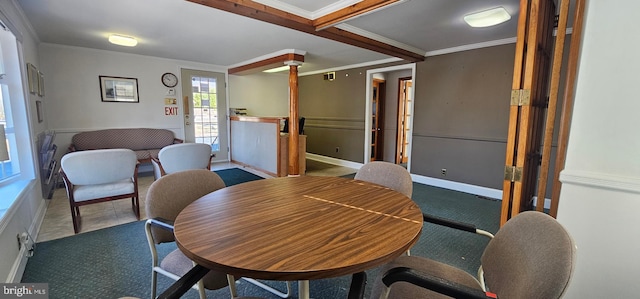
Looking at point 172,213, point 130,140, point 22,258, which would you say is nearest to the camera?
point 172,213

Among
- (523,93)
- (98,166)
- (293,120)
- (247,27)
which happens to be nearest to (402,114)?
(293,120)

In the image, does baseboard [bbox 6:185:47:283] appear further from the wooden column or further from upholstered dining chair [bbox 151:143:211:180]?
the wooden column

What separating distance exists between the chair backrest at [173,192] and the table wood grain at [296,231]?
7.5 inches

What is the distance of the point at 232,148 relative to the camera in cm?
641

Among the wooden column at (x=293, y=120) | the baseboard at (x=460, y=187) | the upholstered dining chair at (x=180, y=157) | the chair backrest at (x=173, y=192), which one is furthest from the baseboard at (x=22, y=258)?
the baseboard at (x=460, y=187)

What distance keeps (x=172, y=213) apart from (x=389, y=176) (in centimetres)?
139

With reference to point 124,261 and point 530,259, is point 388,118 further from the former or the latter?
point 530,259

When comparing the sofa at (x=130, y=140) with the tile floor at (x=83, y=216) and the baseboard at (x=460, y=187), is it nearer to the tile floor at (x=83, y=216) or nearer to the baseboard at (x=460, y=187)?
the tile floor at (x=83, y=216)

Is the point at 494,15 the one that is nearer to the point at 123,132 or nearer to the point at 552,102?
the point at 552,102

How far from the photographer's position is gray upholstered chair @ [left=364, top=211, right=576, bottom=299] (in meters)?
0.78

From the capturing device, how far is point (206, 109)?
6.09 m

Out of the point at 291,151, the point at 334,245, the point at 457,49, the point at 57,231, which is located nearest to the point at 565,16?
the point at 334,245

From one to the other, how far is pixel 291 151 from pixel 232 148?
2425 mm

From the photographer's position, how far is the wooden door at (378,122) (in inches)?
246
